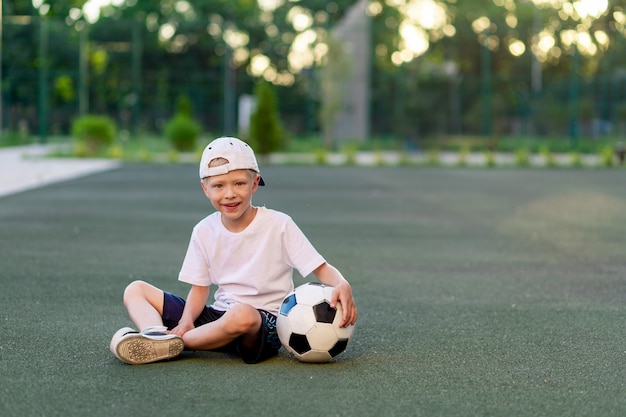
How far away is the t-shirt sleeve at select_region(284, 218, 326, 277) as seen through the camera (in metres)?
4.86

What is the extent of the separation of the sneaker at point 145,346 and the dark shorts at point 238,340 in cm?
23

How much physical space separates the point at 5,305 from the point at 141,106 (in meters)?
34.0

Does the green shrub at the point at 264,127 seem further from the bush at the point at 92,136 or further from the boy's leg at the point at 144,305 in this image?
the boy's leg at the point at 144,305

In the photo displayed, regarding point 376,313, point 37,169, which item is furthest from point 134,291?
point 37,169

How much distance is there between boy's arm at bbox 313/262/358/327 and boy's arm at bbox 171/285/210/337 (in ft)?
1.67

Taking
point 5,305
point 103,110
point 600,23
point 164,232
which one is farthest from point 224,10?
point 5,305

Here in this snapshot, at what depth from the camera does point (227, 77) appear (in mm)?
39312

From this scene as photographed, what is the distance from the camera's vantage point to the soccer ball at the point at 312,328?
4805 mm

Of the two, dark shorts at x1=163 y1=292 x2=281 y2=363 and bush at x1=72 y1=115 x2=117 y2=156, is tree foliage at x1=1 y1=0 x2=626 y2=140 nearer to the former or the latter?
bush at x1=72 y1=115 x2=117 y2=156

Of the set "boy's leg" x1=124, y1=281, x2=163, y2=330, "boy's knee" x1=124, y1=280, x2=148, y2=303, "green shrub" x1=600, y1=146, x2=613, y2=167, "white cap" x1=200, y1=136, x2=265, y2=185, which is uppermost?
"white cap" x1=200, y1=136, x2=265, y2=185

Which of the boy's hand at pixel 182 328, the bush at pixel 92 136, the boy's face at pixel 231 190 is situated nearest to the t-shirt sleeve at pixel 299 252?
the boy's face at pixel 231 190

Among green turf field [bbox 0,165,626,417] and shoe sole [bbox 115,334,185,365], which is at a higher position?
shoe sole [bbox 115,334,185,365]

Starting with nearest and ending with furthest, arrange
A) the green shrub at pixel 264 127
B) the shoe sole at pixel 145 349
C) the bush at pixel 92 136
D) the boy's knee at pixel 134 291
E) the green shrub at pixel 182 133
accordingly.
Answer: the shoe sole at pixel 145 349
the boy's knee at pixel 134 291
the green shrub at pixel 264 127
the bush at pixel 92 136
the green shrub at pixel 182 133

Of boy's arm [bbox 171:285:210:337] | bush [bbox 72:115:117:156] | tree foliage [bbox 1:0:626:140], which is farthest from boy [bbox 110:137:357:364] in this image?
tree foliage [bbox 1:0:626:140]
